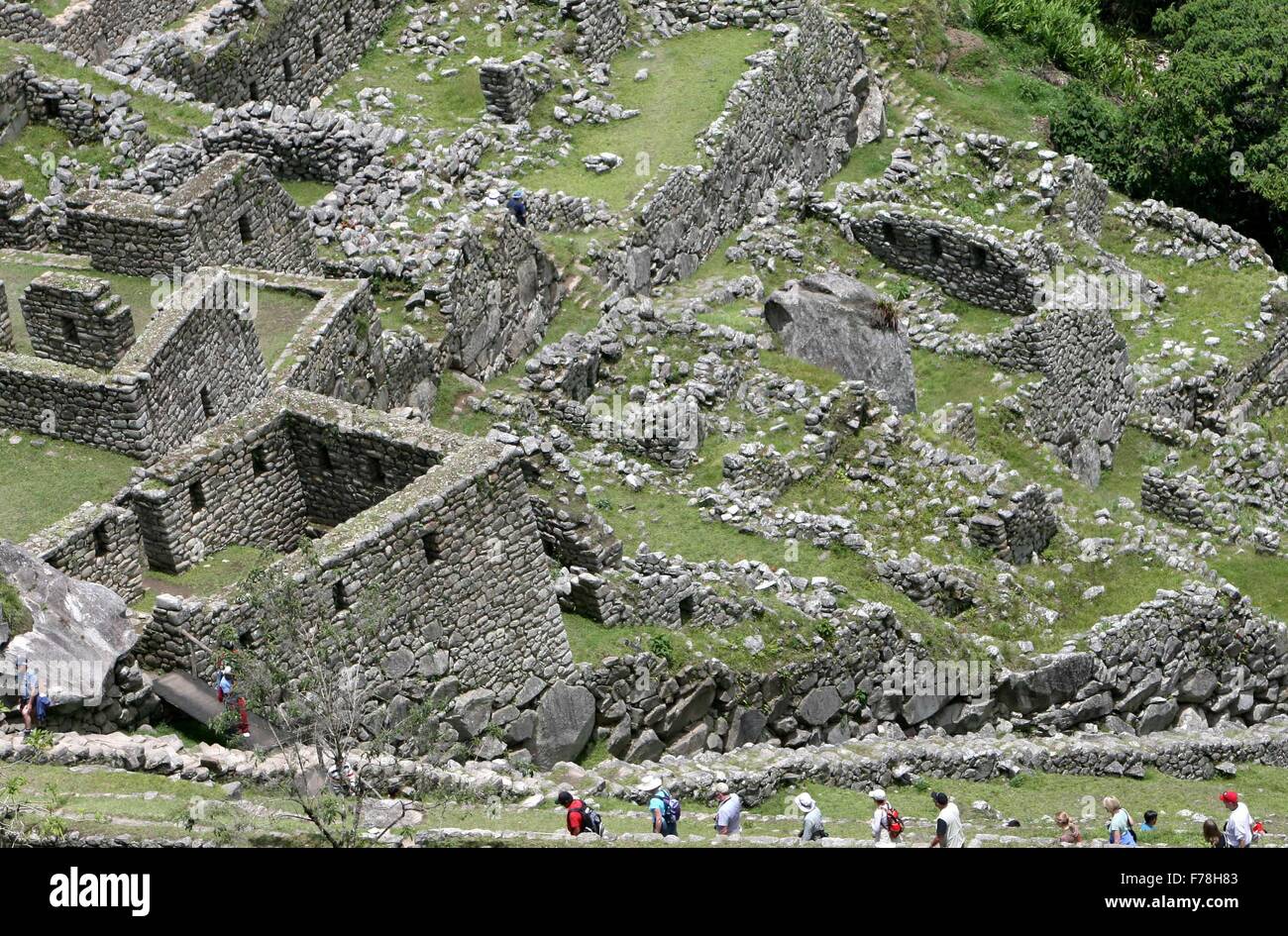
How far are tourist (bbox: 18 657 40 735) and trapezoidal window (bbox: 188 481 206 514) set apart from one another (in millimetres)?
5325

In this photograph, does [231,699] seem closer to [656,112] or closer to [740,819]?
[740,819]

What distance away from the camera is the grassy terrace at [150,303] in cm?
4928

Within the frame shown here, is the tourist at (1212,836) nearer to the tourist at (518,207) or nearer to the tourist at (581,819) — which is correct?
the tourist at (581,819)

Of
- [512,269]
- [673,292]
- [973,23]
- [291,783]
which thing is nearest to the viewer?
[291,783]

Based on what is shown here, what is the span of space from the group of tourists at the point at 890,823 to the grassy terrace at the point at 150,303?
12.0 metres

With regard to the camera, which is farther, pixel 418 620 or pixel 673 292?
pixel 673 292

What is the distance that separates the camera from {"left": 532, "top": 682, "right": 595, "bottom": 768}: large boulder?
4450 centimetres

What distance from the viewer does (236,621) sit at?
1610 inches

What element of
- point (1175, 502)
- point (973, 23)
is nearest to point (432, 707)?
point (1175, 502)

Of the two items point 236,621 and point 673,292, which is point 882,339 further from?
point 236,621

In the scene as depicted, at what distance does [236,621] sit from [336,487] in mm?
4928

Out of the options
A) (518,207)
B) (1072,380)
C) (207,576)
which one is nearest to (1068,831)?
(207,576)

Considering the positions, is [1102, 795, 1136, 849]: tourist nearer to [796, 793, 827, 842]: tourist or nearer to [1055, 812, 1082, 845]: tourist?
[1055, 812, 1082, 845]: tourist

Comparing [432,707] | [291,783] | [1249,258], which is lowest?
[1249,258]
